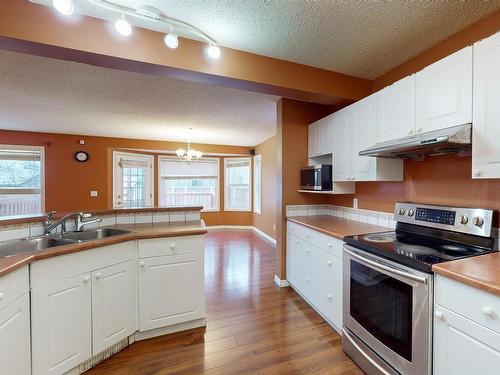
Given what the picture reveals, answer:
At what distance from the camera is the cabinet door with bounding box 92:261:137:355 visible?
1.66 metres

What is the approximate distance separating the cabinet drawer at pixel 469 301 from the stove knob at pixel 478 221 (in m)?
0.63

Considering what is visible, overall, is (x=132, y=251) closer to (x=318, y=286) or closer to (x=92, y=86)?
(x=318, y=286)

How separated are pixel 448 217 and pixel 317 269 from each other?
1154mm

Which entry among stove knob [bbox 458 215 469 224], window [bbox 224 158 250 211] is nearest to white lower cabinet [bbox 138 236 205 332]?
stove knob [bbox 458 215 469 224]

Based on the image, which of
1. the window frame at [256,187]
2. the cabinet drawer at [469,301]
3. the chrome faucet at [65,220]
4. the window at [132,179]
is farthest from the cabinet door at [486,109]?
the window at [132,179]

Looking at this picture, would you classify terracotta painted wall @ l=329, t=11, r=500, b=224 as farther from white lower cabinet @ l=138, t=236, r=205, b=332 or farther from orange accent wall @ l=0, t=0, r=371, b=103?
white lower cabinet @ l=138, t=236, r=205, b=332

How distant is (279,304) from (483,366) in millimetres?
1760

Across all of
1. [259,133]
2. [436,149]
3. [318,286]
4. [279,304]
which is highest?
[259,133]

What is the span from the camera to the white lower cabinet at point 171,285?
6.30ft

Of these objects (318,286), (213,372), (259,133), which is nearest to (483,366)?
(318,286)

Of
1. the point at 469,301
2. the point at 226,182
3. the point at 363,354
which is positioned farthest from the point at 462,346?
the point at 226,182

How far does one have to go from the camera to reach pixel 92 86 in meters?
2.72

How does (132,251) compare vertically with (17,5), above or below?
below

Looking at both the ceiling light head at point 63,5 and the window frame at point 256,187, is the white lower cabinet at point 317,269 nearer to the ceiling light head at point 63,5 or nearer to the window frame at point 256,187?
the ceiling light head at point 63,5
